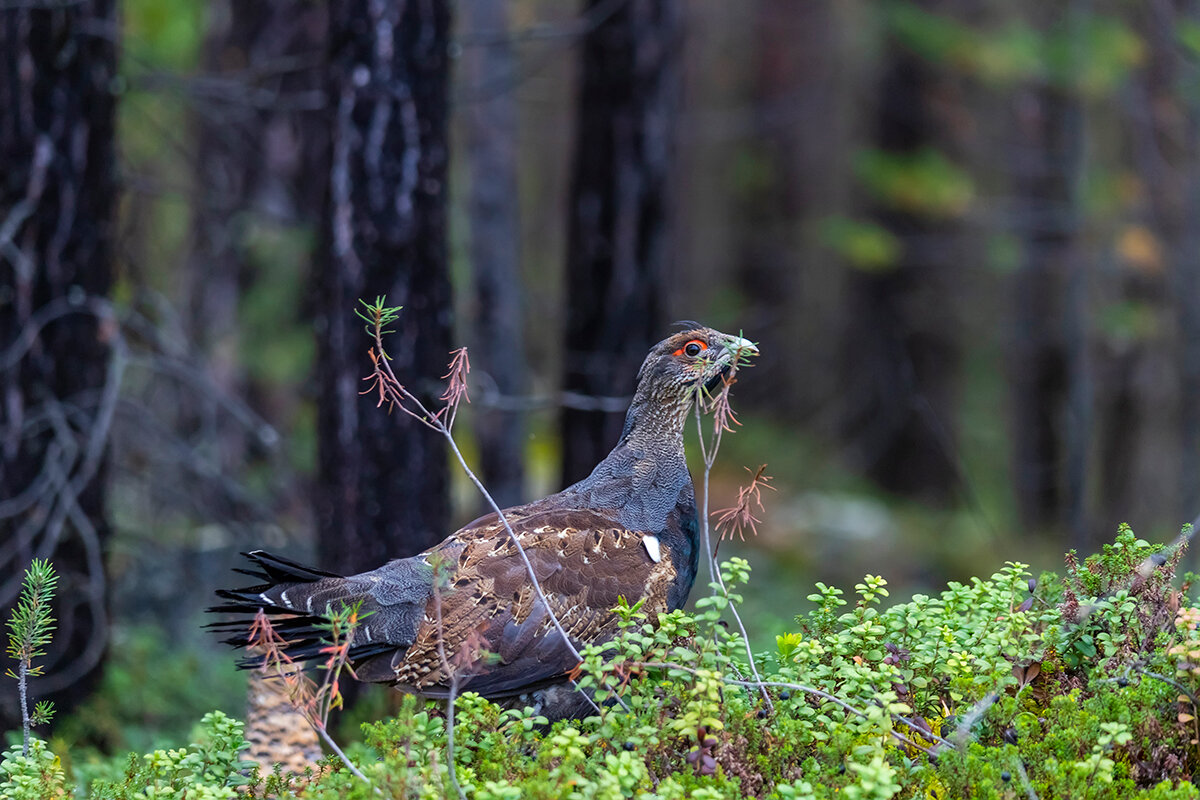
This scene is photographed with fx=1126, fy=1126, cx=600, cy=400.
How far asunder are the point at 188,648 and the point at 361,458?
4417 millimetres

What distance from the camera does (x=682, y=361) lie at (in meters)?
5.64

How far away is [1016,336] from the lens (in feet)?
65.2

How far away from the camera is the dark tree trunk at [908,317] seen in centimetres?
1747

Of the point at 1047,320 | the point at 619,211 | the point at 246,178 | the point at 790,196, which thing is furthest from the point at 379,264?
the point at 790,196

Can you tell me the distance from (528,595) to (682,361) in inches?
57.5

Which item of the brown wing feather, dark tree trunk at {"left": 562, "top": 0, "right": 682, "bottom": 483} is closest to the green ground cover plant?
the brown wing feather

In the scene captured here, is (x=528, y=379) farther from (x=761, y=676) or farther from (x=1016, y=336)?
(x=1016, y=336)

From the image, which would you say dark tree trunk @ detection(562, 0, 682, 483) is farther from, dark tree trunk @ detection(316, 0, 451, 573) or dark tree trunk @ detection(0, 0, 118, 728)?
dark tree trunk @ detection(0, 0, 118, 728)

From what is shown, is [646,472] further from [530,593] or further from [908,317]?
[908,317]

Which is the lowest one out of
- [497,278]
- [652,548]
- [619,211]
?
[652,548]

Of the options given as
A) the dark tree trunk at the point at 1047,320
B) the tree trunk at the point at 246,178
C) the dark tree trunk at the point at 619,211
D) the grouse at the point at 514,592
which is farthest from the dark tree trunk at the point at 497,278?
the dark tree trunk at the point at 1047,320

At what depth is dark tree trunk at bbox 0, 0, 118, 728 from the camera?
6.83 metres

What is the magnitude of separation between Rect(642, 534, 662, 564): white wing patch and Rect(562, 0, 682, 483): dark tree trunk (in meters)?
4.03

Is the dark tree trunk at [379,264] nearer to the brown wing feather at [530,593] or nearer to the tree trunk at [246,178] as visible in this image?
the brown wing feather at [530,593]
